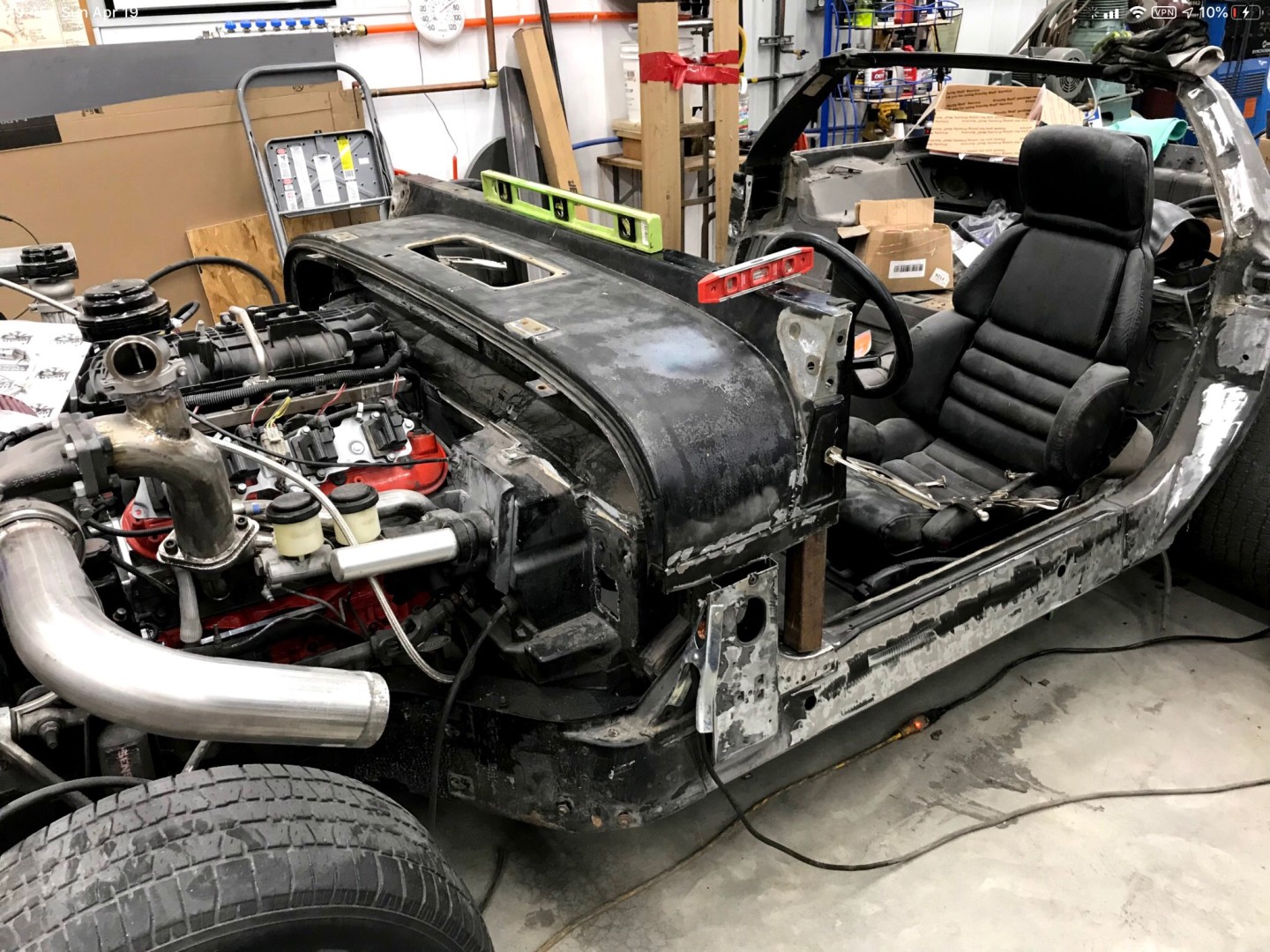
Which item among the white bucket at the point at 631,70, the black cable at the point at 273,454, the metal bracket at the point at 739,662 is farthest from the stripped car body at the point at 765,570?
the white bucket at the point at 631,70

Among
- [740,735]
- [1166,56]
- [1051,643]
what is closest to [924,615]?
[740,735]

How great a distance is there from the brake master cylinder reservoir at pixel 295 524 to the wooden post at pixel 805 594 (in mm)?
861

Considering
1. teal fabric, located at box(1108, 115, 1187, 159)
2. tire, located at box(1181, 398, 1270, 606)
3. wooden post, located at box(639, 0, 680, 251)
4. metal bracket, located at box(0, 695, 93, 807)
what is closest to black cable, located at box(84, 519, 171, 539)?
metal bracket, located at box(0, 695, 93, 807)

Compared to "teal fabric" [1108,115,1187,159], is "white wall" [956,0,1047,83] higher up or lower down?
higher up

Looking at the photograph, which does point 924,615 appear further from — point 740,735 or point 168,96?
point 168,96

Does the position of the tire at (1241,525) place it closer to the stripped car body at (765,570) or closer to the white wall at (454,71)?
the stripped car body at (765,570)

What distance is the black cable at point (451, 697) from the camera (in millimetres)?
1736

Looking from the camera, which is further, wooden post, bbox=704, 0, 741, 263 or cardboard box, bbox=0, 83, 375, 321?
wooden post, bbox=704, 0, 741, 263

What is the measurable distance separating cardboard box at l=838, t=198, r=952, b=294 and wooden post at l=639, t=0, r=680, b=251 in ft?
3.20

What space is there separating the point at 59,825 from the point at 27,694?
0.37 m

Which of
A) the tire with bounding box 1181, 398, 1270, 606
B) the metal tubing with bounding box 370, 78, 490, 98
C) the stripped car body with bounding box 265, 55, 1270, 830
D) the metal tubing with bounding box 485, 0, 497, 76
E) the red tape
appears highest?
the metal tubing with bounding box 485, 0, 497, 76

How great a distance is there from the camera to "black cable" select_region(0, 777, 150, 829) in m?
1.32

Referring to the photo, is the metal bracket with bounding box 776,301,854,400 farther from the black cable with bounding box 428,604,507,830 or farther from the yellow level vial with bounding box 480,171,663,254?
the black cable with bounding box 428,604,507,830

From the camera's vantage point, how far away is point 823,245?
1.90 metres
